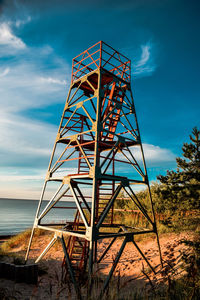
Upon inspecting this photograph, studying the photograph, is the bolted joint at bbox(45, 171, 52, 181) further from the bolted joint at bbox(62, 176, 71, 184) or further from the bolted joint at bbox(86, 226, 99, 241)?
the bolted joint at bbox(86, 226, 99, 241)

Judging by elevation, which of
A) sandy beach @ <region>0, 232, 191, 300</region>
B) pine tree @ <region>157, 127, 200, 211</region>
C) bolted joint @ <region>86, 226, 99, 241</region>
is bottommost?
sandy beach @ <region>0, 232, 191, 300</region>

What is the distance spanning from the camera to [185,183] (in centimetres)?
1066

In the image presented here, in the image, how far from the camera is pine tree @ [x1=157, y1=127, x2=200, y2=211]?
9953 mm

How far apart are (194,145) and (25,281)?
10.6m

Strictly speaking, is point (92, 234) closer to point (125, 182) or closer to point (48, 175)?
point (125, 182)

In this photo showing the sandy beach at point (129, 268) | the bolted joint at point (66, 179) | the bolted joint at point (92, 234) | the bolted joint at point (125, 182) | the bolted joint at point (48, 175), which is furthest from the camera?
the bolted joint at point (48, 175)

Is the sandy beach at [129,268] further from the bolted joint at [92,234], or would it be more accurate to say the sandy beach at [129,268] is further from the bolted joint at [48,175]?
the bolted joint at [48,175]

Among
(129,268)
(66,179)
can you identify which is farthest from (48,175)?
(129,268)

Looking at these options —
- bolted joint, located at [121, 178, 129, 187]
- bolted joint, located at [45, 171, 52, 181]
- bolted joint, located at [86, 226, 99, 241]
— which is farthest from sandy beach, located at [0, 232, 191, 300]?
bolted joint, located at [45, 171, 52, 181]

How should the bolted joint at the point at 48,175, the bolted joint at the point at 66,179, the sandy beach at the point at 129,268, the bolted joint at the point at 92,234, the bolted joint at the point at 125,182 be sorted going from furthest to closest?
the bolted joint at the point at 48,175 → the bolted joint at the point at 125,182 → the bolted joint at the point at 66,179 → the sandy beach at the point at 129,268 → the bolted joint at the point at 92,234

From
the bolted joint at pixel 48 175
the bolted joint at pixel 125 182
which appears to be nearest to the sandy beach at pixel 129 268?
the bolted joint at pixel 125 182

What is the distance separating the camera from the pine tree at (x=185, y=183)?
9.95 meters

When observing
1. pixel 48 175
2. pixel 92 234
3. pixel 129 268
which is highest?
pixel 48 175

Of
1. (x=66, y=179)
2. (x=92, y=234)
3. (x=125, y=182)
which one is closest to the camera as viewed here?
(x=92, y=234)
